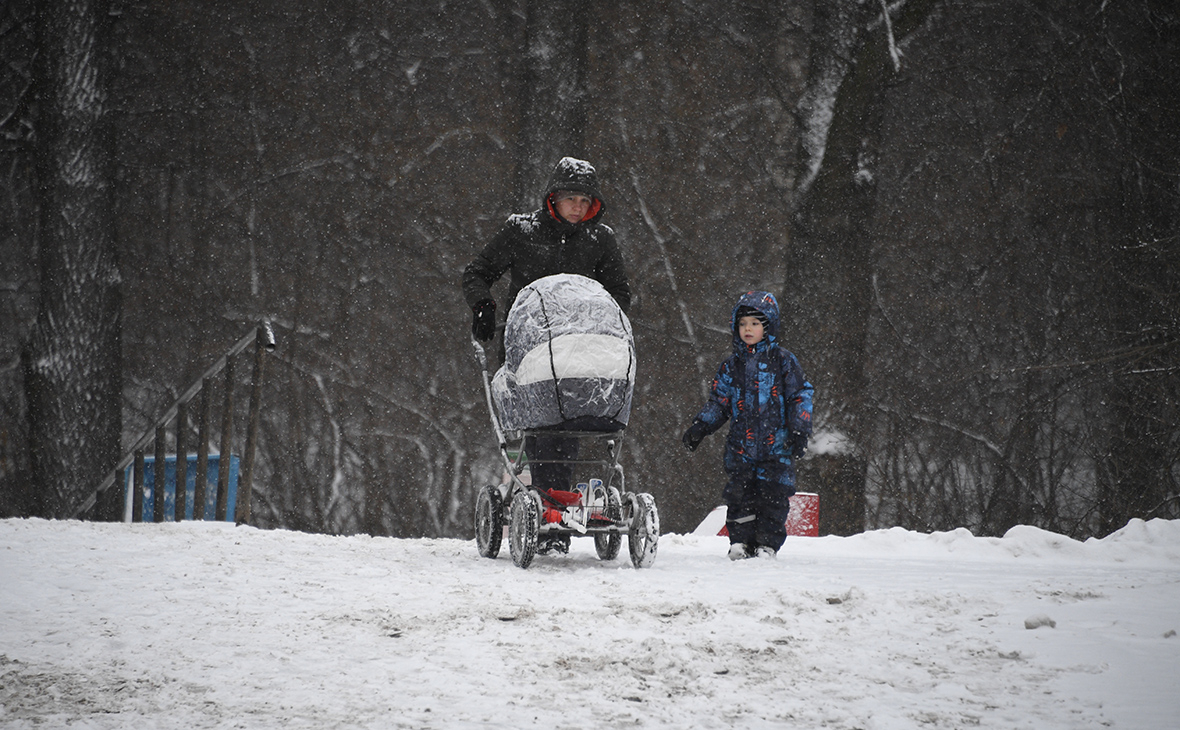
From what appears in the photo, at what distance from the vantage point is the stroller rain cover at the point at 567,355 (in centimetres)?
529

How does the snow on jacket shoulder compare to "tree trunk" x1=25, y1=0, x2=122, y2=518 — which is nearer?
the snow on jacket shoulder

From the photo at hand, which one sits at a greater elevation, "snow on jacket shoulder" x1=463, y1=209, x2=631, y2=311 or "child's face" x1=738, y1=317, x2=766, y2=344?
"snow on jacket shoulder" x1=463, y1=209, x2=631, y2=311

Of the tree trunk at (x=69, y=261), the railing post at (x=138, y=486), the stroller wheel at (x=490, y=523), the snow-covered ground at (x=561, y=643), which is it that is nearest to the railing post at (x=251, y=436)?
the railing post at (x=138, y=486)

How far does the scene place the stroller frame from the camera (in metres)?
5.34

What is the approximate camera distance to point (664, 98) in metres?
14.9

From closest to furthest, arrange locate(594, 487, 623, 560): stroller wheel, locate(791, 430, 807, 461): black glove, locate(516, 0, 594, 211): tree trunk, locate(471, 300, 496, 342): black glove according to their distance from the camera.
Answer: locate(594, 487, 623, 560): stroller wheel < locate(471, 300, 496, 342): black glove < locate(791, 430, 807, 461): black glove < locate(516, 0, 594, 211): tree trunk

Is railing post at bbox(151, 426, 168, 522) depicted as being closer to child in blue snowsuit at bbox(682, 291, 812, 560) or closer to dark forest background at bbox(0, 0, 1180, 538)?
child in blue snowsuit at bbox(682, 291, 812, 560)

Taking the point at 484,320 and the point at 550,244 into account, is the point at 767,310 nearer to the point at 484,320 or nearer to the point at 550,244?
the point at 550,244

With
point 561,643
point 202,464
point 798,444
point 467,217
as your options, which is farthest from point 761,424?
point 467,217

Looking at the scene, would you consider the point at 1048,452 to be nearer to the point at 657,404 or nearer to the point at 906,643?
the point at 657,404

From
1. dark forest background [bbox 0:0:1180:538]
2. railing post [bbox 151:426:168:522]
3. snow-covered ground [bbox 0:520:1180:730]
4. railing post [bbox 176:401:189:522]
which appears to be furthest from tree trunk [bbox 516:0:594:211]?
snow-covered ground [bbox 0:520:1180:730]

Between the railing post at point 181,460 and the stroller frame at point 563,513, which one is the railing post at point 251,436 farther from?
the stroller frame at point 563,513

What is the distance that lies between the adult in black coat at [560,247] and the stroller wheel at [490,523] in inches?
10.8

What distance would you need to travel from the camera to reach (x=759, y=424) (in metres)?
6.05
